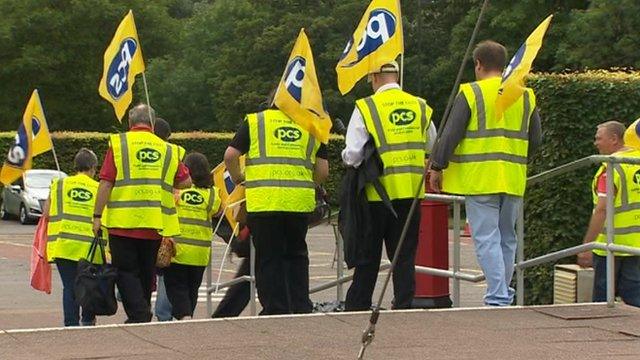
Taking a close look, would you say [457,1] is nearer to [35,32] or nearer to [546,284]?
[35,32]

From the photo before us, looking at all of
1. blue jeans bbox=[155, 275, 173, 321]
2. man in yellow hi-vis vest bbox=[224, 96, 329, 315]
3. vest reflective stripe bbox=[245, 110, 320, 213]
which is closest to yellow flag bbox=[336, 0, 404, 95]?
man in yellow hi-vis vest bbox=[224, 96, 329, 315]

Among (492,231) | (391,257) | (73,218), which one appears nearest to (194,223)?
(73,218)

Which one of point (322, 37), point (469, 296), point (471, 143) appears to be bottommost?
point (469, 296)

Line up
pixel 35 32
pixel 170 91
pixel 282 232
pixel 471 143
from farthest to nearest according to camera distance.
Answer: pixel 170 91 → pixel 35 32 → pixel 282 232 → pixel 471 143

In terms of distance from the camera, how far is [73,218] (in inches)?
444

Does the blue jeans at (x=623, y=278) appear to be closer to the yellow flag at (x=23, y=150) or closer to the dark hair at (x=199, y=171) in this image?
the dark hair at (x=199, y=171)

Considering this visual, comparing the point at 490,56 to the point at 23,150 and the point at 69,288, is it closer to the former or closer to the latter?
the point at 69,288

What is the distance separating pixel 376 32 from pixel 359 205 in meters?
1.94

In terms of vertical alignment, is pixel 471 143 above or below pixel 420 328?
above

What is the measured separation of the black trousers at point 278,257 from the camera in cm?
1021

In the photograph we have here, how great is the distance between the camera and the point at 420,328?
28.6 feet

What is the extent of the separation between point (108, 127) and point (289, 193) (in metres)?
54.7

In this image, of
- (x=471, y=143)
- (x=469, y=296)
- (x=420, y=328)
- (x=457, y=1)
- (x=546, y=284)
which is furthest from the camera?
(x=457, y=1)

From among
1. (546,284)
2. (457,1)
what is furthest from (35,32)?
(546,284)
